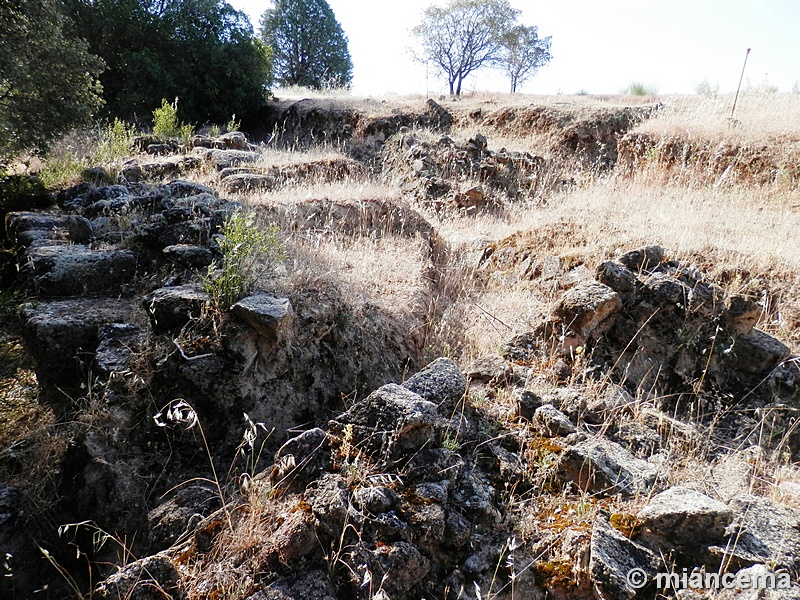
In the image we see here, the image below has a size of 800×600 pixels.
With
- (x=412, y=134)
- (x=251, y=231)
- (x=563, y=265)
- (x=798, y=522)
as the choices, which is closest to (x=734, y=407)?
(x=798, y=522)

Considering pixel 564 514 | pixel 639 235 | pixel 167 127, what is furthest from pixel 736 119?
pixel 167 127

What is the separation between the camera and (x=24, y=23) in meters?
5.39

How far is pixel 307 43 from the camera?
28.3 m

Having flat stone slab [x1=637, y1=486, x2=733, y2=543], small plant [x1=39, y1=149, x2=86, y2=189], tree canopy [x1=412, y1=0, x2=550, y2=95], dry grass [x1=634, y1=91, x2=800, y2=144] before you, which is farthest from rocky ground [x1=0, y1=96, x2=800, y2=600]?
tree canopy [x1=412, y1=0, x2=550, y2=95]

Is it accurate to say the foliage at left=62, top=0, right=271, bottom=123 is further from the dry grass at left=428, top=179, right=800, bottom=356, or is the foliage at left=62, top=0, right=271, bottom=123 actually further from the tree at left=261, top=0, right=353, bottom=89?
the tree at left=261, top=0, right=353, bottom=89

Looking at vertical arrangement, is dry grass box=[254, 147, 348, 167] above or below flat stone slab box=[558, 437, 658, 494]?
above

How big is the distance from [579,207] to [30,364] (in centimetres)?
758

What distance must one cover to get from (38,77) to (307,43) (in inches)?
1017

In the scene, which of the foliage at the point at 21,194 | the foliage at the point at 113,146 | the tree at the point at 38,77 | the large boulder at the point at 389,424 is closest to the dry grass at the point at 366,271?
the large boulder at the point at 389,424

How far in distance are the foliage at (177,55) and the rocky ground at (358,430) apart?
379 inches

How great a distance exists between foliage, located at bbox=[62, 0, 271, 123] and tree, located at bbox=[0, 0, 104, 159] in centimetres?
776

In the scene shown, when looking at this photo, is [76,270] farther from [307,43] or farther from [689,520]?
[307,43]

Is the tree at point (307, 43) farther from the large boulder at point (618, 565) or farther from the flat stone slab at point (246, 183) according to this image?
the large boulder at point (618, 565)

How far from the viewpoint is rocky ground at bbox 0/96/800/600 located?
2.50m
